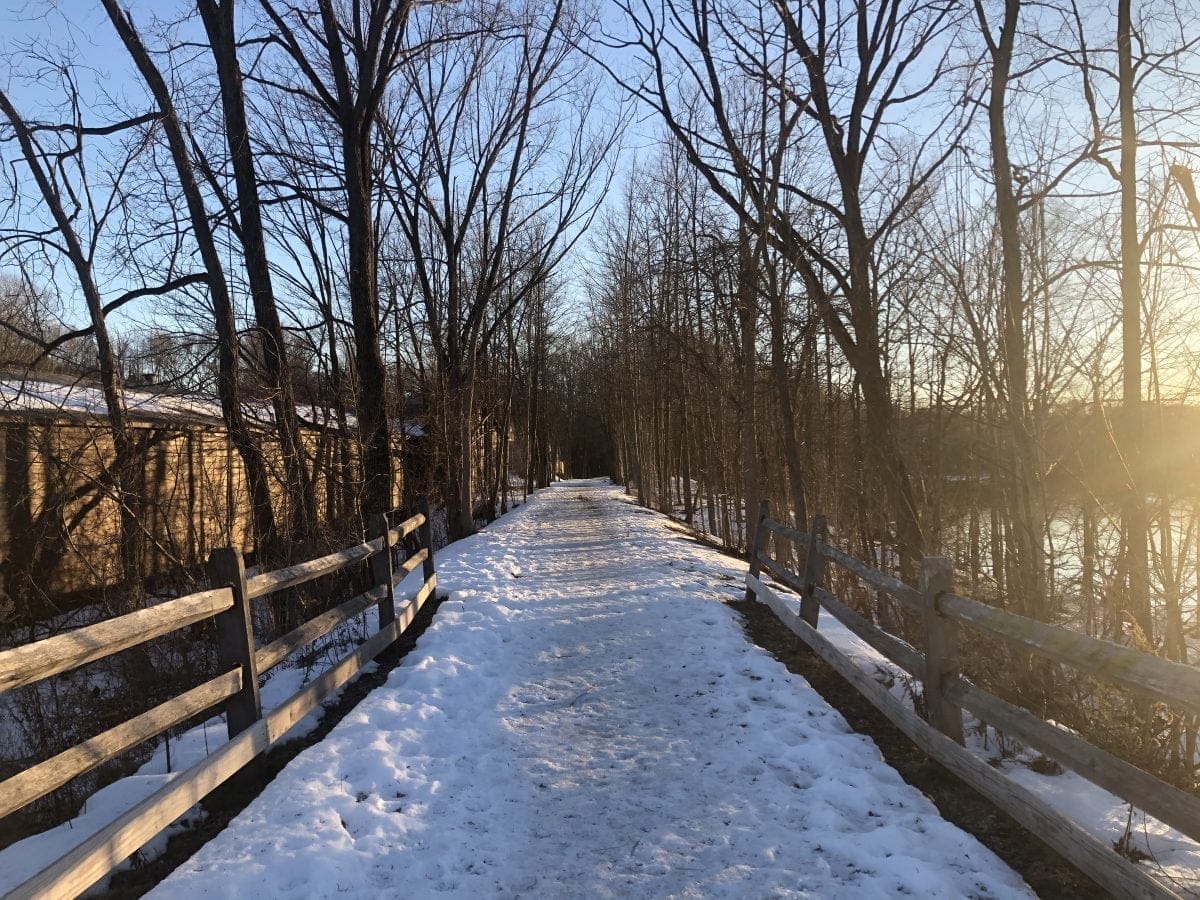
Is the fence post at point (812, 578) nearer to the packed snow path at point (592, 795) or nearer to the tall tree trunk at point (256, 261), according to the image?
the packed snow path at point (592, 795)

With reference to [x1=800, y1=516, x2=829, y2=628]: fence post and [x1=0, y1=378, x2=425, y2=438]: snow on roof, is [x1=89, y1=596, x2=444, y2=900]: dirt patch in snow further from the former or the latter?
[x1=0, y1=378, x2=425, y2=438]: snow on roof

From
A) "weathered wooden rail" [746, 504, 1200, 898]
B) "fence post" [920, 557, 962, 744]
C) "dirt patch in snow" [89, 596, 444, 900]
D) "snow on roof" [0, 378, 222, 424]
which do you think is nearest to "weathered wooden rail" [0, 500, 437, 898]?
"dirt patch in snow" [89, 596, 444, 900]

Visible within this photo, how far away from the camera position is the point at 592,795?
425 centimetres

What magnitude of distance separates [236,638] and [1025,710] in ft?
14.0

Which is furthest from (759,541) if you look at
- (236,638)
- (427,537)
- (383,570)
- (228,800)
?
(228,800)

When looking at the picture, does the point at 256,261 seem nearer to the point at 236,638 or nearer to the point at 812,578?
the point at 236,638

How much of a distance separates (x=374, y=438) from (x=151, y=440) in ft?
9.71

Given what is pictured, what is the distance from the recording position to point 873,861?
3.41 m

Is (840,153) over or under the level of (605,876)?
over

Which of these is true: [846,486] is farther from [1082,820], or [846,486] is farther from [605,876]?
[605,876]

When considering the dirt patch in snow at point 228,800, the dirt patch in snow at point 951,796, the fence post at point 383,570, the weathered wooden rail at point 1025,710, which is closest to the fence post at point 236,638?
the dirt patch in snow at point 228,800

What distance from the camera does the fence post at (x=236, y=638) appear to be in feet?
14.0

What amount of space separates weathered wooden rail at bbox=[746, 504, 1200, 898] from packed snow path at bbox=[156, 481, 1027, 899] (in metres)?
0.30

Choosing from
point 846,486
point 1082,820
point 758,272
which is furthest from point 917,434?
point 1082,820
